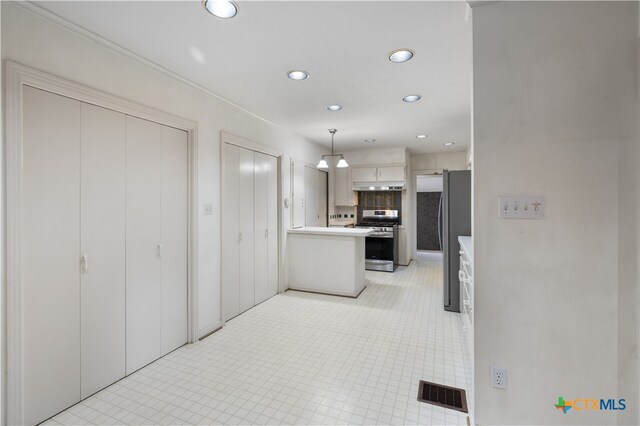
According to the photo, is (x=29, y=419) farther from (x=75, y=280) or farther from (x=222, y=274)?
(x=222, y=274)

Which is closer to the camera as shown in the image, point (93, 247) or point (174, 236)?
point (93, 247)

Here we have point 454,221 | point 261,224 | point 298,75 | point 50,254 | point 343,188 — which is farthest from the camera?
point 343,188

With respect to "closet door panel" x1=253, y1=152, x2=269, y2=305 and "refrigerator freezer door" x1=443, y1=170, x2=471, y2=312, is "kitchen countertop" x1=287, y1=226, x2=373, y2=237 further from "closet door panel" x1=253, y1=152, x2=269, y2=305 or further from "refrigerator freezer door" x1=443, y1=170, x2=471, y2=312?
"refrigerator freezer door" x1=443, y1=170, x2=471, y2=312

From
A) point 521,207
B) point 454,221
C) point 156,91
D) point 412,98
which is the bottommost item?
point 454,221

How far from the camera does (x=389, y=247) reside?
19.2 feet

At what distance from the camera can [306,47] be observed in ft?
7.18

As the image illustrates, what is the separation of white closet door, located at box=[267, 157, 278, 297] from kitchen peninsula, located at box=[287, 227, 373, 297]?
0.30 metres

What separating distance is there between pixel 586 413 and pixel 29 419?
3.11 meters

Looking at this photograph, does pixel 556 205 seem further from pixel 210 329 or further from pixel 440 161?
pixel 440 161

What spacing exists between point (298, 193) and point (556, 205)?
387cm

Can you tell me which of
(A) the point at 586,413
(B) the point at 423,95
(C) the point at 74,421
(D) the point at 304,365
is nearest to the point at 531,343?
(A) the point at 586,413

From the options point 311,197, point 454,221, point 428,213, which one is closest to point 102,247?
point 454,221

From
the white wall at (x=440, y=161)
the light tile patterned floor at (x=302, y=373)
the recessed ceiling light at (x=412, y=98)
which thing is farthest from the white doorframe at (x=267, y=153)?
the white wall at (x=440, y=161)

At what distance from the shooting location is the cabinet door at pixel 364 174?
20.9 ft
